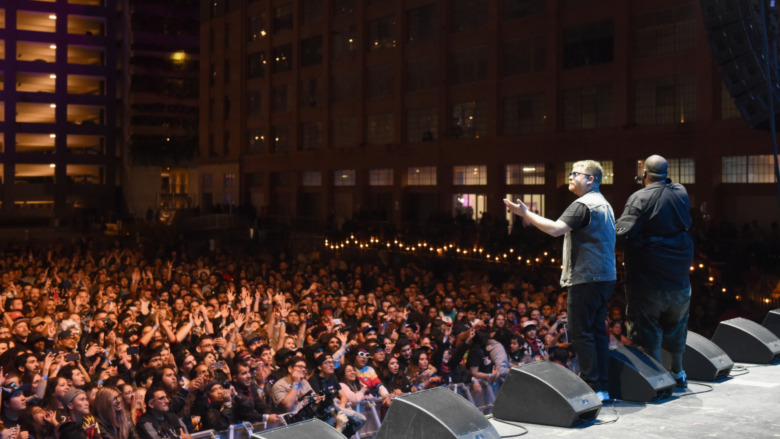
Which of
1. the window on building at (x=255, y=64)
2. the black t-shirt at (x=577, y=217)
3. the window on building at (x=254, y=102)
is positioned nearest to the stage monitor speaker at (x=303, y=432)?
the black t-shirt at (x=577, y=217)

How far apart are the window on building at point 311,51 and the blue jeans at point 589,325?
4759 cm

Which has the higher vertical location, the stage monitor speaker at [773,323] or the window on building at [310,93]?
the window on building at [310,93]

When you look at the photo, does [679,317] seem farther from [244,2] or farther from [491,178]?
[244,2]

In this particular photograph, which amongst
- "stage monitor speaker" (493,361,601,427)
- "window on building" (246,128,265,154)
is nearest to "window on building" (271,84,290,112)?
"window on building" (246,128,265,154)

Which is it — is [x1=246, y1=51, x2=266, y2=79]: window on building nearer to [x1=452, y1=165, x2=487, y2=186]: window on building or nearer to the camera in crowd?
[x1=452, y1=165, x2=487, y2=186]: window on building

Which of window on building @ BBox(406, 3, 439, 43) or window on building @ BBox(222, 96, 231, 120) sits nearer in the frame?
window on building @ BBox(406, 3, 439, 43)

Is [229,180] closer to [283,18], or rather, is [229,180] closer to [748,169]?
[283,18]

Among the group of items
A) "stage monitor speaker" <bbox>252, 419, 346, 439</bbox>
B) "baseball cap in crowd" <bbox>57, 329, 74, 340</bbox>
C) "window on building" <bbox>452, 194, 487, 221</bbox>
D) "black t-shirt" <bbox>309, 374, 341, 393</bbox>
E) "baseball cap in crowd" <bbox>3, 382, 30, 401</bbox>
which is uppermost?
"window on building" <bbox>452, 194, 487, 221</bbox>

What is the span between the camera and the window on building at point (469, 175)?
41.2 meters

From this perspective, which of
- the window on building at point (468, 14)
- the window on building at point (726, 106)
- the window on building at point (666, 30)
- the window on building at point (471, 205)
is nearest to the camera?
the window on building at point (726, 106)

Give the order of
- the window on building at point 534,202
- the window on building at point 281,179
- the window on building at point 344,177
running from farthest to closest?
the window on building at point 281,179, the window on building at point 344,177, the window on building at point 534,202

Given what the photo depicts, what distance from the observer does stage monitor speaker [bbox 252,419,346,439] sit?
4.74m

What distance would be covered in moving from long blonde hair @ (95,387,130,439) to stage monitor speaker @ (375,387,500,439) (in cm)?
391

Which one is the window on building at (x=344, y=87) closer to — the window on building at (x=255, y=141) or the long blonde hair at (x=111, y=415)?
the window on building at (x=255, y=141)
